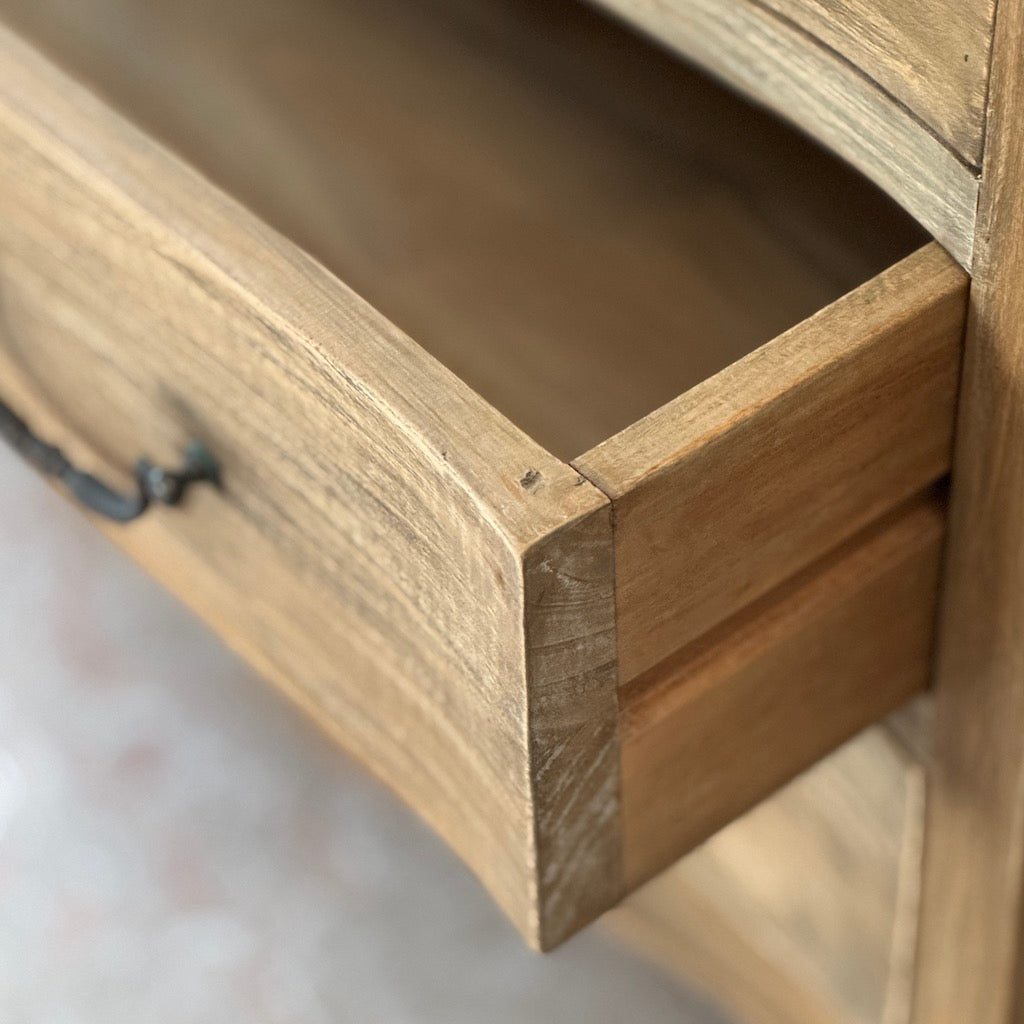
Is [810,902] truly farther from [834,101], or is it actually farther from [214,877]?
[834,101]

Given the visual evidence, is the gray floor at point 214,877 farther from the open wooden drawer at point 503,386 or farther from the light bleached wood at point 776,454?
the light bleached wood at point 776,454

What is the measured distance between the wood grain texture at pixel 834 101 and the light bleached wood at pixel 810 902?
232 mm

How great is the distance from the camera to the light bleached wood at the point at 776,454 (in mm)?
353

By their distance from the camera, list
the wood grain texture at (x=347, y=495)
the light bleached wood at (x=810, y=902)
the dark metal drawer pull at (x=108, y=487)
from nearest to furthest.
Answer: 1. the wood grain texture at (x=347, y=495)
2. the dark metal drawer pull at (x=108, y=487)
3. the light bleached wood at (x=810, y=902)

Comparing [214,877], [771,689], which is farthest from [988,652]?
[214,877]

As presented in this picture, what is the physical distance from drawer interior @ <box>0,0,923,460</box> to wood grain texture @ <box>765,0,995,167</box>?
0.15 metres

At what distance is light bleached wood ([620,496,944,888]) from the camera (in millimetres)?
418

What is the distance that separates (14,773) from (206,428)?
0.42 meters

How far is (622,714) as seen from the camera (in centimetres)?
40

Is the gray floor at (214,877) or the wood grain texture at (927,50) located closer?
the wood grain texture at (927,50)

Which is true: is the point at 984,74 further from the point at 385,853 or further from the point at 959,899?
the point at 385,853

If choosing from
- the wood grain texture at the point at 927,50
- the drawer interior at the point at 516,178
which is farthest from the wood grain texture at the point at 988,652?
the drawer interior at the point at 516,178

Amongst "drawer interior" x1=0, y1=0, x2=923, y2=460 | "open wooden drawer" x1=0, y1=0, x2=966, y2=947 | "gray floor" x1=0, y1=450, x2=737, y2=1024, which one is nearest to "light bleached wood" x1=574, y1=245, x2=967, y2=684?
"open wooden drawer" x1=0, y1=0, x2=966, y2=947

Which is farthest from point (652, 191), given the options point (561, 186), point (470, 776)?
point (470, 776)
